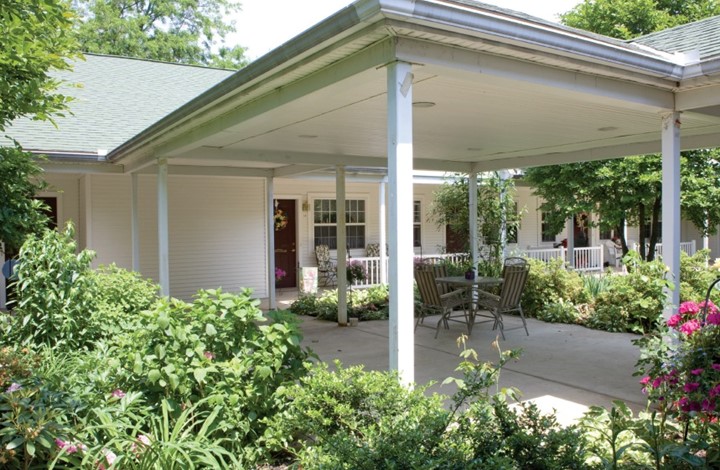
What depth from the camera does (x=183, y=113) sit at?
20.2 feet

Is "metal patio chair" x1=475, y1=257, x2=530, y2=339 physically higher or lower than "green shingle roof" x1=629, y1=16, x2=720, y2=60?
lower

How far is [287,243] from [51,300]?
10.4 metres

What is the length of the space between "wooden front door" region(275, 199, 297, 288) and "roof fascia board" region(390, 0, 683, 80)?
38.1ft

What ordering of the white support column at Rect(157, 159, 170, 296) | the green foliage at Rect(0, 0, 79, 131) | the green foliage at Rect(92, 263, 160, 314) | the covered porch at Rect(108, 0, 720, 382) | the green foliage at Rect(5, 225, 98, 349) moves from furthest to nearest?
the white support column at Rect(157, 159, 170, 296), the green foliage at Rect(92, 263, 160, 314), the green foliage at Rect(5, 225, 98, 349), the green foliage at Rect(0, 0, 79, 131), the covered porch at Rect(108, 0, 720, 382)

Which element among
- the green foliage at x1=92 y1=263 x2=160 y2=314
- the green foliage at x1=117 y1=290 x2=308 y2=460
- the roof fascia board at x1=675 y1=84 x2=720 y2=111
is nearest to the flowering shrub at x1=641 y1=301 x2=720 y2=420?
the roof fascia board at x1=675 y1=84 x2=720 y2=111

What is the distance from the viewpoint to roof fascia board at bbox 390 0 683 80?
3215 mm

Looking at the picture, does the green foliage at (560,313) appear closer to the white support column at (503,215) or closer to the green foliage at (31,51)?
the white support column at (503,215)

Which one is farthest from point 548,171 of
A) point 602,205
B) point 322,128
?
point 322,128

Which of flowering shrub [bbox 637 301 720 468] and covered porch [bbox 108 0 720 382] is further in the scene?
covered porch [bbox 108 0 720 382]

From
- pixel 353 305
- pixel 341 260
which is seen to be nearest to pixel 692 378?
pixel 341 260

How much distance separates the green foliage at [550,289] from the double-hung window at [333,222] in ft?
20.9

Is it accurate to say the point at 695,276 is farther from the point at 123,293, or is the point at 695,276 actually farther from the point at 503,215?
the point at 123,293

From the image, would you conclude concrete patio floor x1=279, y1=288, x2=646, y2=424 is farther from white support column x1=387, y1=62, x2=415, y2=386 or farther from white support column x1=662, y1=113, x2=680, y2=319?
white support column x1=387, y1=62, x2=415, y2=386

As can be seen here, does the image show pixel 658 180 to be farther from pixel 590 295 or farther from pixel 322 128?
pixel 322 128
